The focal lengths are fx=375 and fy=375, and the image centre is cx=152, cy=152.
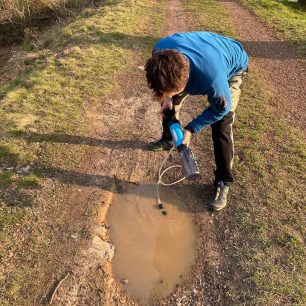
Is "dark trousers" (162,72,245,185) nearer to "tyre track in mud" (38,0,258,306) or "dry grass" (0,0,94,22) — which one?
"tyre track in mud" (38,0,258,306)

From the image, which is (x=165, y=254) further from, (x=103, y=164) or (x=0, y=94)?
(x=0, y=94)

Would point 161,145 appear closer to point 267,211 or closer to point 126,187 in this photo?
point 126,187

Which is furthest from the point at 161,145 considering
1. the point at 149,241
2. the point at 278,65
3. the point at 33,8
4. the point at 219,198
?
the point at 33,8

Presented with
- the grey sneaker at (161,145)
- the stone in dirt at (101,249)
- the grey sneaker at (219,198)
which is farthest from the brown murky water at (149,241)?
the grey sneaker at (161,145)

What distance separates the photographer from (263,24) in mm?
10016

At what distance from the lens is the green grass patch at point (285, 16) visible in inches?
354

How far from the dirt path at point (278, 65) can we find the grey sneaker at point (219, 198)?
2.09m

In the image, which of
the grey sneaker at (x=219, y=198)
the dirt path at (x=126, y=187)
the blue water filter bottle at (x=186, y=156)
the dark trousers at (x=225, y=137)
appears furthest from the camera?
the grey sneaker at (x=219, y=198)

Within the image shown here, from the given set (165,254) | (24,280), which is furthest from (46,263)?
(165,254)

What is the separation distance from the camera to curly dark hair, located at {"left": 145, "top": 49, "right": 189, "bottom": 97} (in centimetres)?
268

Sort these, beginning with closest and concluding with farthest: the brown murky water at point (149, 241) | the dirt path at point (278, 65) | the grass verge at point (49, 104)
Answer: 1. the brown murky water at point (149, 241)
2. the grass verge at point (49, 104)
3. the dirt path at point (278, 65)

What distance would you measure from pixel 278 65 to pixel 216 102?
505 centimetres

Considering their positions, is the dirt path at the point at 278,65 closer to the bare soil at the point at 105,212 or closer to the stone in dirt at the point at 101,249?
the bare soil at the point at 105,212

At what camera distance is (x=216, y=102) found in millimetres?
3139
